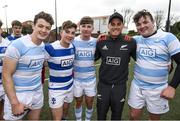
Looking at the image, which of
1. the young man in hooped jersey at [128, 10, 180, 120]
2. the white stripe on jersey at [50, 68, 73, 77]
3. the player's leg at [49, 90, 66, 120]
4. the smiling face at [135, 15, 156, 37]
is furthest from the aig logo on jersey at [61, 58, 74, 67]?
the smiling face at [135, 15, 156, 37]

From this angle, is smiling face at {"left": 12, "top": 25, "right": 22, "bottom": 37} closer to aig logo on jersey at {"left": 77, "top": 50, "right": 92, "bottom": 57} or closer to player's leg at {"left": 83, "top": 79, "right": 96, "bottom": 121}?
aig logo on jersey at {"left": 77, "top": 50, "right": 92, "bottom": 57}

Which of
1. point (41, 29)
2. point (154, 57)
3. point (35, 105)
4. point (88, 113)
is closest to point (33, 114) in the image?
point (35, 105)

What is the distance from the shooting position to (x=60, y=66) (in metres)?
5.04

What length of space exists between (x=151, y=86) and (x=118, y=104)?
64cm

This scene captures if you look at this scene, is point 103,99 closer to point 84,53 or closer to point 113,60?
point 113,60

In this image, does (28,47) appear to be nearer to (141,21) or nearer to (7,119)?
(7,119)

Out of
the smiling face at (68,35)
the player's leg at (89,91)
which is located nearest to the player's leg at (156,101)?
the player's leg at (89,91)

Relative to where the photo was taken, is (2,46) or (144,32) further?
(2,46)

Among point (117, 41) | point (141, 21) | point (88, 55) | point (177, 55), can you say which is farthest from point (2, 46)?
point (177, 55)

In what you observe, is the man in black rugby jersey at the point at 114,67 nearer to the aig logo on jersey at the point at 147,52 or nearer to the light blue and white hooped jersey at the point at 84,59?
the aig logo on jersey at the point at 147,52

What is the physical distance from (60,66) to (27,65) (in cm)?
110

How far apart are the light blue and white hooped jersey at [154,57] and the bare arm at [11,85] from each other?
204 centimetres

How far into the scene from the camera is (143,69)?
4707mm

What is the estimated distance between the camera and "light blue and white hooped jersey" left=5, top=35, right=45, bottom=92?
382 cm
